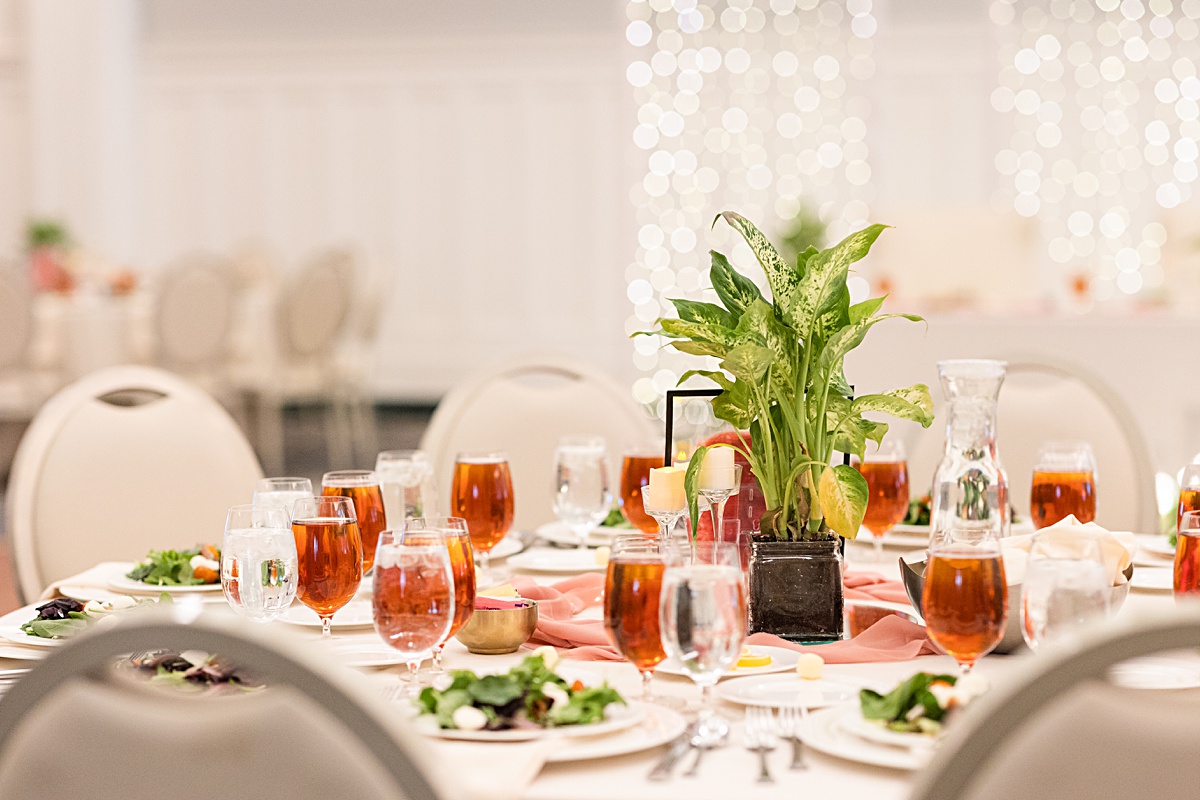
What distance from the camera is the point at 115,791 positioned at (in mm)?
807

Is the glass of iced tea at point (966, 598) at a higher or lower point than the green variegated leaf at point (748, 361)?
lower

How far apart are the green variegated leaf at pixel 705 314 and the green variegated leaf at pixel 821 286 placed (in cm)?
7

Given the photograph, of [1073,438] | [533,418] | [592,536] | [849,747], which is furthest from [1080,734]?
[533,418]

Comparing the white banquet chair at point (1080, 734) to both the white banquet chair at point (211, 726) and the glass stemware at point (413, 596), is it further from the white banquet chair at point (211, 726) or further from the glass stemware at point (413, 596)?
the glass stemware at point (413, 596)

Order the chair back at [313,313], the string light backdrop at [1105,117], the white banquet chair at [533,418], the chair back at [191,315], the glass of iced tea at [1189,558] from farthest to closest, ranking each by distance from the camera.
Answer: the string light backdrop at [1105,117] < the chair back at [313,313] < the chair back at [191,315] < the white banquet chair at [533,418] < the glass of iced tea at [1189,558]

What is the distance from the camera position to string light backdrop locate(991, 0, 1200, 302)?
24.5ft

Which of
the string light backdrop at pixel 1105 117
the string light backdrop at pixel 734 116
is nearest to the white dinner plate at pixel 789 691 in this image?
the string light backdrop at pixel 734 116

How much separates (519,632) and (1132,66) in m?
7.14

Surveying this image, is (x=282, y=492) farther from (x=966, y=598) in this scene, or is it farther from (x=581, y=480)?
(x=966, y=598)

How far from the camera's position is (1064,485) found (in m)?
1.73

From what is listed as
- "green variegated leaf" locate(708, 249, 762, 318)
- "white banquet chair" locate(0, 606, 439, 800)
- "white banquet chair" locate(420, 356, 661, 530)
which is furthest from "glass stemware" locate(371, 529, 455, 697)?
"white banquet chair" locate(420, 356, 661, 530)

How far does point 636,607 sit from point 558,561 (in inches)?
26.2

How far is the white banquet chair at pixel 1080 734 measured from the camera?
0.75 meters

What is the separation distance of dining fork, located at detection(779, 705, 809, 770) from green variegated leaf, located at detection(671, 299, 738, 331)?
17.3 inches
